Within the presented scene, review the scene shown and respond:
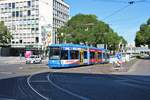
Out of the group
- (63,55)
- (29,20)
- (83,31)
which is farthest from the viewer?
(29,20)

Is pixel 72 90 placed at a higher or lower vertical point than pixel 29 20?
lower

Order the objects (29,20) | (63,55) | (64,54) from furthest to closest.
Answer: (29,20) → (64,54) → (63,55)

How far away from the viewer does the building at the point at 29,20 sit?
121m

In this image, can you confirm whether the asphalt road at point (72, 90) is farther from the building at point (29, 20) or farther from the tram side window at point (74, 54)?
the building at point (29, 20)

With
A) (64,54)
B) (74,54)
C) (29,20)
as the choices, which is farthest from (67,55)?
(29,20)

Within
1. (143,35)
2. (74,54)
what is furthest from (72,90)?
(143,35)

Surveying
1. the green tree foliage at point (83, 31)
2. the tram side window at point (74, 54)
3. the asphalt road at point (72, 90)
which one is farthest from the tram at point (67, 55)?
the green tree foliage at point (83, 31)

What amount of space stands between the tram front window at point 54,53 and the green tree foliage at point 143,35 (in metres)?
82.8

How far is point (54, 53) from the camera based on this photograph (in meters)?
45.6

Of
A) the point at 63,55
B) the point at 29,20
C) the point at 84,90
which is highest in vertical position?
the point at 29,20

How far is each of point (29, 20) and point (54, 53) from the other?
79718mm

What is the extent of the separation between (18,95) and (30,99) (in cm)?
163

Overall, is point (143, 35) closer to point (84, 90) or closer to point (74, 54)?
point (74, 54)

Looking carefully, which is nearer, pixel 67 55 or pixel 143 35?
pixel 67 55
